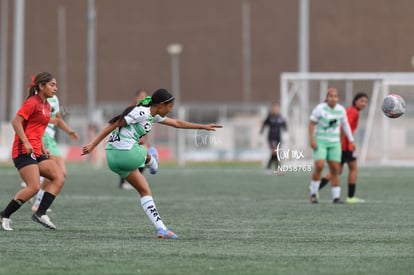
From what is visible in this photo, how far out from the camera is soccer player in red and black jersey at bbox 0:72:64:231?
13.3 metres

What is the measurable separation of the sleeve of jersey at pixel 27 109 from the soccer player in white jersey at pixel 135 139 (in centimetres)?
130

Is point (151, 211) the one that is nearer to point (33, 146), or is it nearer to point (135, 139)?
point (135, 139)

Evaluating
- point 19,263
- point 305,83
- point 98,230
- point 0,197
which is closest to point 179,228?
point 98,230

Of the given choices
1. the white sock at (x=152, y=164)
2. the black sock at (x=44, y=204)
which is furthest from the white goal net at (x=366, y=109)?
the white sock at (x=152, y=164)

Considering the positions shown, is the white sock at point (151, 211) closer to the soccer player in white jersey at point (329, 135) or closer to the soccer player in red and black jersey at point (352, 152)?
the soccer player in white jersey at point (329, 135)

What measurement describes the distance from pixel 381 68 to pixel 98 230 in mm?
51829

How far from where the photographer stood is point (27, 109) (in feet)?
43.5

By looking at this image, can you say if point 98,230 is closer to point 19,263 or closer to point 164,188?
point 19,263

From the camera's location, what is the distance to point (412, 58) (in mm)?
63312

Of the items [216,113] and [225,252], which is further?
[216,113]

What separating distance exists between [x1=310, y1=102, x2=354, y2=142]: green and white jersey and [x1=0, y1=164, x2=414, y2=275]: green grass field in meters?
1.27

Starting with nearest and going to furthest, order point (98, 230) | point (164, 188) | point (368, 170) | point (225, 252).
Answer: point (225, 252) → point (98, 230) → point (164, 188) → point (368, 170)

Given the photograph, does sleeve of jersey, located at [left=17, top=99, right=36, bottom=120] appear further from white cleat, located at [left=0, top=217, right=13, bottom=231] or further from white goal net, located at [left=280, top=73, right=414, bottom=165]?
white goal net, located at [left=280, top=73, right=414, bottom=165]

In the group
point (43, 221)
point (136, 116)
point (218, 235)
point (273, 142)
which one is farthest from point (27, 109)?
point (273, 142)
